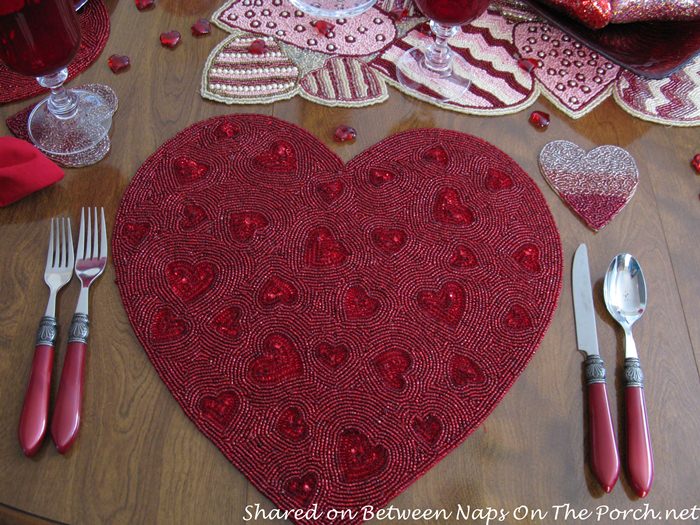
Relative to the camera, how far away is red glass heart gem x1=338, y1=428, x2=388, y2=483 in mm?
500

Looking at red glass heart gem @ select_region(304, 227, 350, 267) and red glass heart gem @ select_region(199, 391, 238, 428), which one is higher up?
red glass heart gem @ select_region(304, 227, 350, 267)

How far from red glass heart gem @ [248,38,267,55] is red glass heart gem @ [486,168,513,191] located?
1.03 ft

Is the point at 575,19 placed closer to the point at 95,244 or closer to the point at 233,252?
the point at 233,252

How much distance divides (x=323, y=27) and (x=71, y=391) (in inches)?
20.5

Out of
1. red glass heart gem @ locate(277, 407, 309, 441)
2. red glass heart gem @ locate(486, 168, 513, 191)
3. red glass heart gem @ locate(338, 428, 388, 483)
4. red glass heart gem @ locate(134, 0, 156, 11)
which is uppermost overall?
red glass heart gem @ locate(134, 0, 156, 11)

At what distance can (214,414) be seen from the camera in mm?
520

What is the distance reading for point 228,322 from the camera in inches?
22.3

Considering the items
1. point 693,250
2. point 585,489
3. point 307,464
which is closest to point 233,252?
point 307,464

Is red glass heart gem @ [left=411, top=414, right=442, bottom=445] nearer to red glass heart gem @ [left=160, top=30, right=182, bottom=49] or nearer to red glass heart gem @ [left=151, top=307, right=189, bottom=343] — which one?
red glass heart gem @ [left=151, top=307, right=189, bottom=343]

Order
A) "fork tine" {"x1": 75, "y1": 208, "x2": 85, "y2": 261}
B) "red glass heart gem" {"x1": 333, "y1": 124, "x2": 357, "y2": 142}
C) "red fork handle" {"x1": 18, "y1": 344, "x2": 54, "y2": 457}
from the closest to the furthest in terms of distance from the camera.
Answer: "red fork handle" {"x1": 18, "y1": 344, "x2": 54, "y2": 457}, "fork tine" {"x1": 75, "y1": 208, "x2": 85, "y2": 261}, "red glass heart gem" {"x1": 333, "y1": 124, "x2": 357, "y2": 142}

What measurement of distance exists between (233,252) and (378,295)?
0.50 feet

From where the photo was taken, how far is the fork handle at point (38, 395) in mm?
486

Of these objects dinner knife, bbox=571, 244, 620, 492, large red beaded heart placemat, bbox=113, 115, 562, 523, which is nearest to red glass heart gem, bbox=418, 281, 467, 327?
large red beaded heart placemat, bbox=113, 115, 562, 523

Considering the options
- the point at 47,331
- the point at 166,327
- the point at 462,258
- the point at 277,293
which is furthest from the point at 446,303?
the point at 47,331
